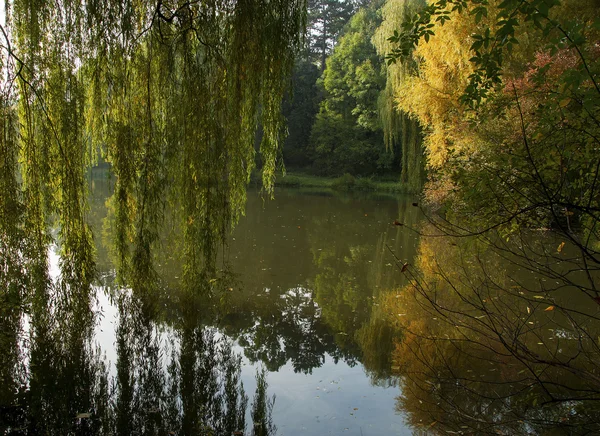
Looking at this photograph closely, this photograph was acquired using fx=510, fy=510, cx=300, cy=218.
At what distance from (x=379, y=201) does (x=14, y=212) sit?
17.7m

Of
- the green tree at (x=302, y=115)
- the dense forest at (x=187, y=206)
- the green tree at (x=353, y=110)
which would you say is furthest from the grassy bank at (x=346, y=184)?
the dense forest at (x=187, y=206)

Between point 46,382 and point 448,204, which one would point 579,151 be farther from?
point 46,382

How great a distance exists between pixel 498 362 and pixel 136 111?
3.71 metres

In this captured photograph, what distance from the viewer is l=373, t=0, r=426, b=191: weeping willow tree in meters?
16.4

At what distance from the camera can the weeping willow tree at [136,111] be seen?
3.72 metres

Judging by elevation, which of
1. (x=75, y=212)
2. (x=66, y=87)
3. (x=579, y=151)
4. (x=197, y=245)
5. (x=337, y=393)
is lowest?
(x=337, y=393)

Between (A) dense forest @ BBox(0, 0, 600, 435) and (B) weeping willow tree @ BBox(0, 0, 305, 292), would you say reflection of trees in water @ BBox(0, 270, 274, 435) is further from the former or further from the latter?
(B) weeping willow tree @ BBox(0, 0, 305, 292)

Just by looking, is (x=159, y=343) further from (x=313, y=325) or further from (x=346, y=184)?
(x=346, y=184)

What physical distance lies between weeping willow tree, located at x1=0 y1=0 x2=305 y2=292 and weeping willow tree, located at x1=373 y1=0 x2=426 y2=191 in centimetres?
1145

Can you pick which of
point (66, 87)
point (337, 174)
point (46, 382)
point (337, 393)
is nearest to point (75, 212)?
point (66, 87)

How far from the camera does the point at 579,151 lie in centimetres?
341

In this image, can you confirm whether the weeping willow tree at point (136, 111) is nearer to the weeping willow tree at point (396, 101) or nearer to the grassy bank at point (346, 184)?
the weeping willow tree at point (396, 101)

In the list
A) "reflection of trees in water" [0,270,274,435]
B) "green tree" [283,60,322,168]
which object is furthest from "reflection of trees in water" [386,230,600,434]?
"green tree" [283,60,322,168]

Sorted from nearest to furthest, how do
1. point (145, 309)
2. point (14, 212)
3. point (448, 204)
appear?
point (448, 204)
point (14, 212)
point (145, 309)
